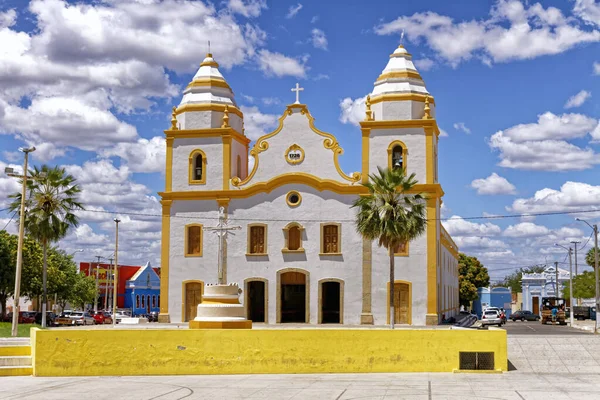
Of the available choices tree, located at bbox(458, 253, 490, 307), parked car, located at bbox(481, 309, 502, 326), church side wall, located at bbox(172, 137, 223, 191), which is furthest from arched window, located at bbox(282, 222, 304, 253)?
tree, located at bbox(458, 253, 490, 307)

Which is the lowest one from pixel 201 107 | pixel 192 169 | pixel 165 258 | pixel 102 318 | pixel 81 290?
pixel 102 318

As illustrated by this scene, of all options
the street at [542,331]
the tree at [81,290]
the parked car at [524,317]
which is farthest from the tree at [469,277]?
the tree at [81,290]

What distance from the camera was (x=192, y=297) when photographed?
45562mm

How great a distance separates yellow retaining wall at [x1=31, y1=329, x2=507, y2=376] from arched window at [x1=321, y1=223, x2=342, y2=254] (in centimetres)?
2005

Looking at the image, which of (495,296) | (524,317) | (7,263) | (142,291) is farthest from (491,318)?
(142,291)

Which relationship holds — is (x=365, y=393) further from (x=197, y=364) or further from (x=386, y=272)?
(x=386, y=272)

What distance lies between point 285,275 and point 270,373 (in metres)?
20.7

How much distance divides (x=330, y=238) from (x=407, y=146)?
6603 millimetres

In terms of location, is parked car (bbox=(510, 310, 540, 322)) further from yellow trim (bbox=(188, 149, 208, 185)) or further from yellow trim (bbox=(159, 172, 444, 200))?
yellow trim (bbox=(188, 149, 208, 185))

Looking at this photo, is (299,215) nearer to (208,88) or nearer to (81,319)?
(208,88)

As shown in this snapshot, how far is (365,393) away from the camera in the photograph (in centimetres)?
1942

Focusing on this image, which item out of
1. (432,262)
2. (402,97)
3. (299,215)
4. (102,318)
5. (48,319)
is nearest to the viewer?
(432,262)

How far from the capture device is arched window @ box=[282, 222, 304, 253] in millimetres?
44625

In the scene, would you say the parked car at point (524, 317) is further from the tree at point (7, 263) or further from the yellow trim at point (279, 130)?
the tree at point (7, 263)
